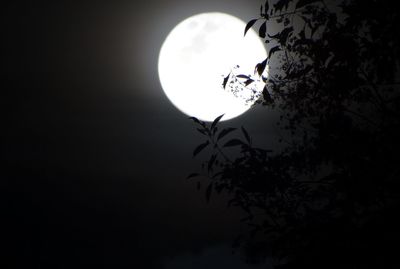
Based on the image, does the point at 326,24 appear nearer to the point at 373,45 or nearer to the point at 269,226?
the point at 373,45

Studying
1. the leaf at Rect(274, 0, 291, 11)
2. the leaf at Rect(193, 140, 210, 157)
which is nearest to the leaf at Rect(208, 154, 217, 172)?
the leaf at Rect(193, 140, 210, 157)

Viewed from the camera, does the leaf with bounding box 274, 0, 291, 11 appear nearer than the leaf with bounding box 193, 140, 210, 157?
Yes

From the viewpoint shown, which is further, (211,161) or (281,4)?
A: (211,161)

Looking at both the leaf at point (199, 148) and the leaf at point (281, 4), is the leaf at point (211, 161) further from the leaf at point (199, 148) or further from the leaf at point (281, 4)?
the leaf at point (281, 4)

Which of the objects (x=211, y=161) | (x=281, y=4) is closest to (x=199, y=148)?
(x=211, y=161)

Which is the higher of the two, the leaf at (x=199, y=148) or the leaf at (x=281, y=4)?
the leaf at (x=281, y=4)

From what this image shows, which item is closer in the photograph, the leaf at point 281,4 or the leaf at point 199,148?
the leaf at point 281,4

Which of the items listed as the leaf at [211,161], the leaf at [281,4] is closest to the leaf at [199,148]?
the leaf at [211,161]

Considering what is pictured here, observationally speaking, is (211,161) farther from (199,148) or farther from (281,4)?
(281,4)

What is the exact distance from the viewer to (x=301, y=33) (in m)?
6.94

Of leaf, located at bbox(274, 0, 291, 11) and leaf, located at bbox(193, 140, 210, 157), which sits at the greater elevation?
leaf, located at bbox(274, 0, 291, 11)

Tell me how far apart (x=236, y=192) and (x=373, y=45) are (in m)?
4.82

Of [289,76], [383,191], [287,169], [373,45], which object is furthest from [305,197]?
[373,45]

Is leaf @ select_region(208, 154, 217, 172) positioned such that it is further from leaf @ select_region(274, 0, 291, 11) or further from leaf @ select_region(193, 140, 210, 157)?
leaf @ select_region(274, 0, 291, 11)
